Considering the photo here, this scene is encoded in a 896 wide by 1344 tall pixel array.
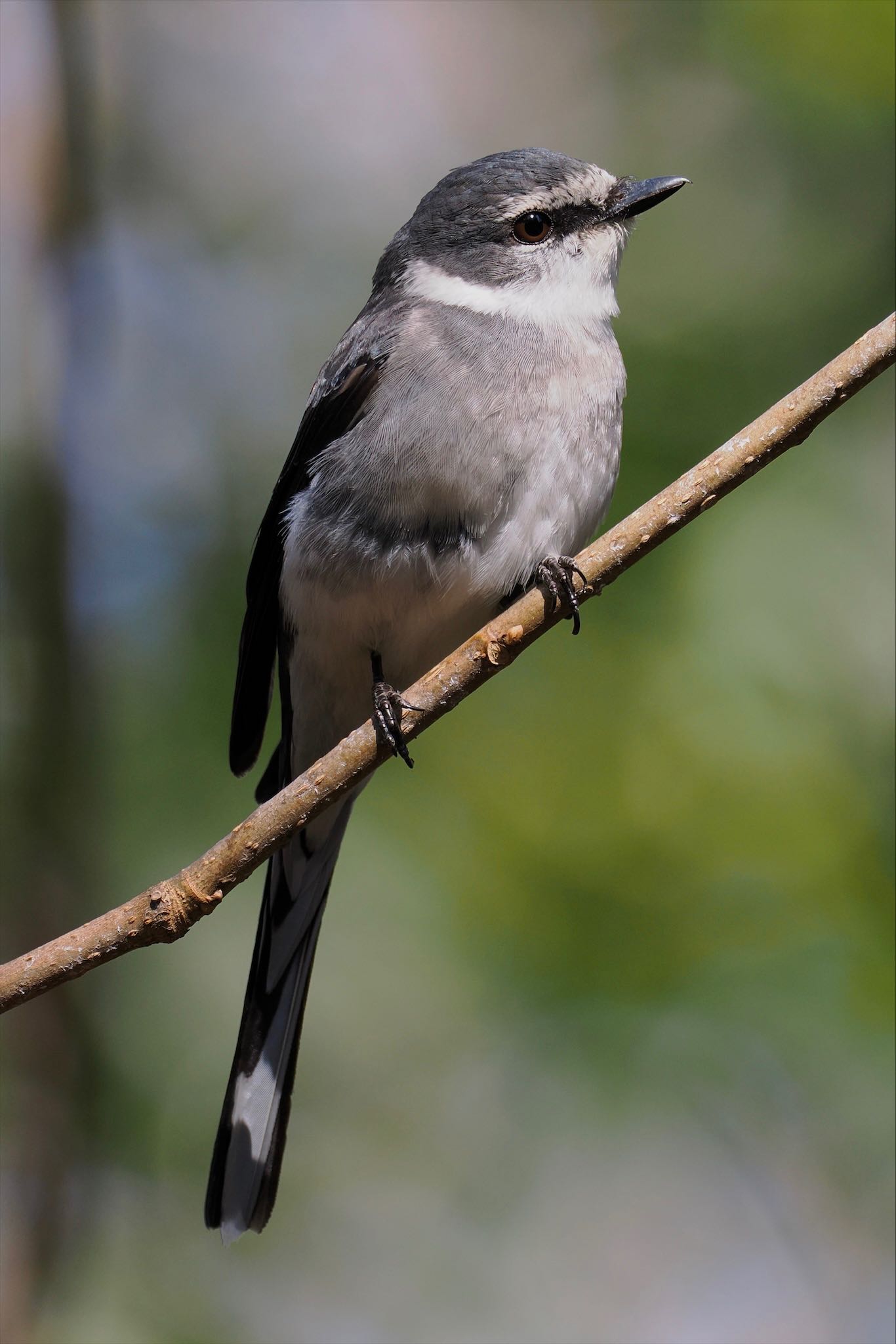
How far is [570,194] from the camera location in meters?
3.81

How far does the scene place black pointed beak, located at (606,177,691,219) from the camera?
Result: 3.80 m

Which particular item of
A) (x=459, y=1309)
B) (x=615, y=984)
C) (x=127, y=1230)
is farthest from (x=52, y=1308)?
(x=615, y=984)

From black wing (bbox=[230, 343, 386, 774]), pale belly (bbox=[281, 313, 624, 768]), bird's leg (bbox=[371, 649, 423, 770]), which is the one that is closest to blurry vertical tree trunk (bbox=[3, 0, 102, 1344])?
black wing (bbox=[230, 343, 386, 774])

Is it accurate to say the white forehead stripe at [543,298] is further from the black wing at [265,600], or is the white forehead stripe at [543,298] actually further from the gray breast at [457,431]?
the black wing at [265,600]

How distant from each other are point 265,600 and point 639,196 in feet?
5.66

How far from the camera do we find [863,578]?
16.5 feet

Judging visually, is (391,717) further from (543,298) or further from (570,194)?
(570,194)

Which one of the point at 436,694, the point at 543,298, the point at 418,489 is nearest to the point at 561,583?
the point at 436,694

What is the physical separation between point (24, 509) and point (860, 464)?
3469mm

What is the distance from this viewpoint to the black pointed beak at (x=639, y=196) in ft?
12.5

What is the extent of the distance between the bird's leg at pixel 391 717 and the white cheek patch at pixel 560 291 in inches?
48.9

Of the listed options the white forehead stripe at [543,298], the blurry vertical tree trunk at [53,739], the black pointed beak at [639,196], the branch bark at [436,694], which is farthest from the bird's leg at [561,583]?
the blurry vertical tree trunk at [53,739]

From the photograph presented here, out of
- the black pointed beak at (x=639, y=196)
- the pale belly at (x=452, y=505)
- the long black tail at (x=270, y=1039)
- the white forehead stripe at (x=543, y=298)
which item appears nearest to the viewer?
the pale belly at (x=452, y=505)

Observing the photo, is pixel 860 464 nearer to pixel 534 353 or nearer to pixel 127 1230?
pixel 534 353
